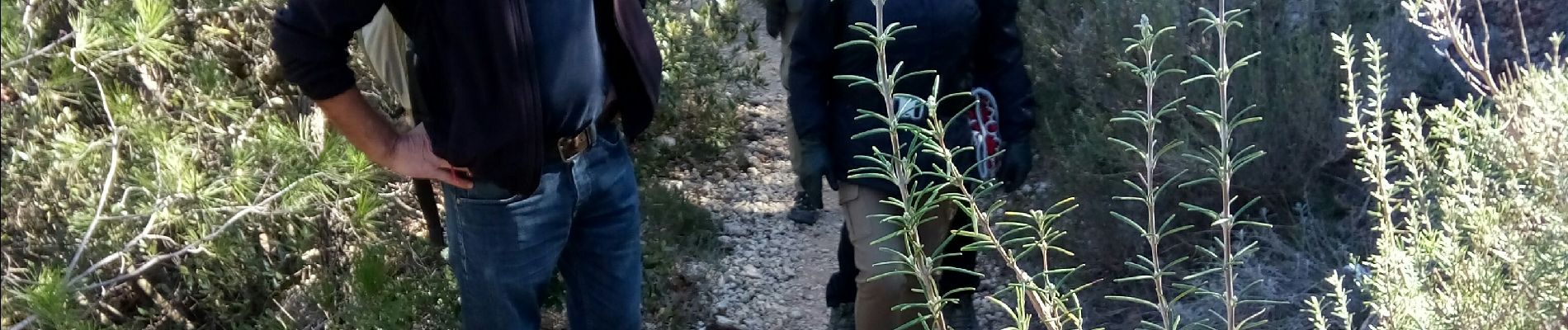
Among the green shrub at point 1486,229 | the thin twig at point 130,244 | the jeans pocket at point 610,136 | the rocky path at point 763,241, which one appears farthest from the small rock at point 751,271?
the green shrub at point 1486,229

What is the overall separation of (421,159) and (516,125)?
29 centimetres

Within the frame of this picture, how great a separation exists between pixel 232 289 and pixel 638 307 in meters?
0.94

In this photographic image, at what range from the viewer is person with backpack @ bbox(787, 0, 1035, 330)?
8.80 ft

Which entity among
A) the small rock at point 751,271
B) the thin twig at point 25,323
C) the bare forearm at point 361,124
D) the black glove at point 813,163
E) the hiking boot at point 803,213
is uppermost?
the bare forearm at point 361,124

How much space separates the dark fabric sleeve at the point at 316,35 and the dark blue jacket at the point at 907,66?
988 mm

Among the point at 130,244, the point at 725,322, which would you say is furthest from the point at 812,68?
the point at 725,322

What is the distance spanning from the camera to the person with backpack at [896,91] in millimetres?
2684

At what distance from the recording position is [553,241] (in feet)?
8.03

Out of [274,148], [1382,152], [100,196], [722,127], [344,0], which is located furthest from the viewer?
[722,127]

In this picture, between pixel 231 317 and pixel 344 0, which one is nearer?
pixel 344 0

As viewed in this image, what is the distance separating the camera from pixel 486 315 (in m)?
2.50

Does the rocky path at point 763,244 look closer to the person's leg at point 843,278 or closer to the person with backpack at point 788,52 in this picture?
the person's leg at point 843,278

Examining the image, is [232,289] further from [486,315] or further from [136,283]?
[486,315]

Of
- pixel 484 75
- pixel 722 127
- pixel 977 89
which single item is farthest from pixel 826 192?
pixel 484 75
